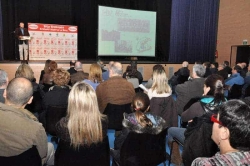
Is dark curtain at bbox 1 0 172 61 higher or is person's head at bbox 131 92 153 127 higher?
dark curtain at bbox 1 0 172 61

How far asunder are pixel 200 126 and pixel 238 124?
64 centimetres

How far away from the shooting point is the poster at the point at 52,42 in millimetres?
7834

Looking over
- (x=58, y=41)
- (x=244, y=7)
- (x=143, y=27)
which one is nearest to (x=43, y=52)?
(x=58, y=41)

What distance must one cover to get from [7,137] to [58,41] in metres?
7.21

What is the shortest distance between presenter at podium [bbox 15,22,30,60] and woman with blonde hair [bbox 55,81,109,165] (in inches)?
249

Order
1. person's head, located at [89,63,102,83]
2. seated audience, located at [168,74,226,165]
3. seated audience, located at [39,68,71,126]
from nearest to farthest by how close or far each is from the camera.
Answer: seated audience, located at [168,74,226,165] < seated audience, located at [39,68,71,126] < person's head, located at [89,63,102,83]

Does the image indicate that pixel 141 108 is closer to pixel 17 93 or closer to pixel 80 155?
pixel 80 155

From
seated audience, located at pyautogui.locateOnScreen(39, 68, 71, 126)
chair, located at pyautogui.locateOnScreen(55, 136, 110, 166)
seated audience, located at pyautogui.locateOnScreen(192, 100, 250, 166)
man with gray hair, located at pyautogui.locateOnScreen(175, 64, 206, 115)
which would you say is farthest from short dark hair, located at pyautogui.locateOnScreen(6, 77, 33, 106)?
man with gray hair, located at pyautogui.locateOnScreen(175, 64, 206, 115)

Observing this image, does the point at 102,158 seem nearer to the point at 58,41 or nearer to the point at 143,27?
the point at 58,41

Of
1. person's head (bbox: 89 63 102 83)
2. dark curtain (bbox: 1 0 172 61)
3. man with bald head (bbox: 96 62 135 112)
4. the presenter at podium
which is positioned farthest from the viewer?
dark curtain (bbox: 1 0 172 61)

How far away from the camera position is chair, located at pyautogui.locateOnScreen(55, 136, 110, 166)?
67.9 inches

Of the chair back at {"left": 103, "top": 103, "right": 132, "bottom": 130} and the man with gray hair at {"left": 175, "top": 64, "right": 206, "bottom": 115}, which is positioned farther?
the man with gray hair at {"left": 175, "top": 64, "right": 206, "bottom": 115}

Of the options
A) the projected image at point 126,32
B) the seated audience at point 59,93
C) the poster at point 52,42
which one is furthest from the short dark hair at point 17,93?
the projected image at point 126,32

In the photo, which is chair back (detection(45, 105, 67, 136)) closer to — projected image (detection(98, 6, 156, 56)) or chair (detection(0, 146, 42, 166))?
chair (detection(0, 146, 42, 166))
